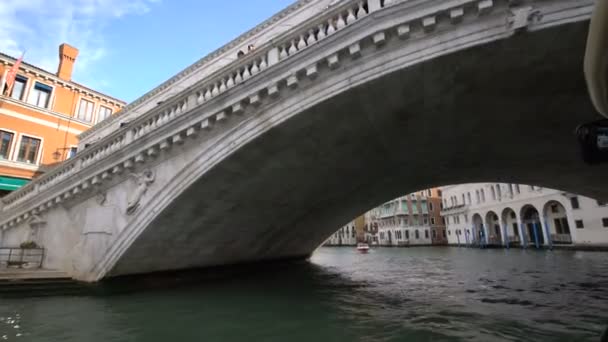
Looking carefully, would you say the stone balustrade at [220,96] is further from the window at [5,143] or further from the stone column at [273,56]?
the window at [5,143]

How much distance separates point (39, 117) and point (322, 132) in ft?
62.1

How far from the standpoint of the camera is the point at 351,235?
76.2m

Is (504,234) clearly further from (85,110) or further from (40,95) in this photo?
(40,95)

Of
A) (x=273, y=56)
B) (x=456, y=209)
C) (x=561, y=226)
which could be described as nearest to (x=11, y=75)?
(x=273, y=56)

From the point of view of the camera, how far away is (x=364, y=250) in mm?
42844

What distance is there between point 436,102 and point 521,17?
2.39m

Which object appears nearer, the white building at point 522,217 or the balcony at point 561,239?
the white building at point 522,217

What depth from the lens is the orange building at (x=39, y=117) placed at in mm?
17078

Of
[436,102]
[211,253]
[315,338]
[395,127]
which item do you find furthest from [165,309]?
[436,102]

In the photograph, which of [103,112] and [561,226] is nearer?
[103,112]

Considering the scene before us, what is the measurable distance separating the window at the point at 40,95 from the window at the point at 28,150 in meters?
2.12

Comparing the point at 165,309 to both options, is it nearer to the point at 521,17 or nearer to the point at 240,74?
the point at 240,74

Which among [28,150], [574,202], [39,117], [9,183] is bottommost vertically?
[9,183]

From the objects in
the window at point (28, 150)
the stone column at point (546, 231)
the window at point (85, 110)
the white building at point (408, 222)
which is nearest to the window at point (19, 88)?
the window at point (28, 150)
